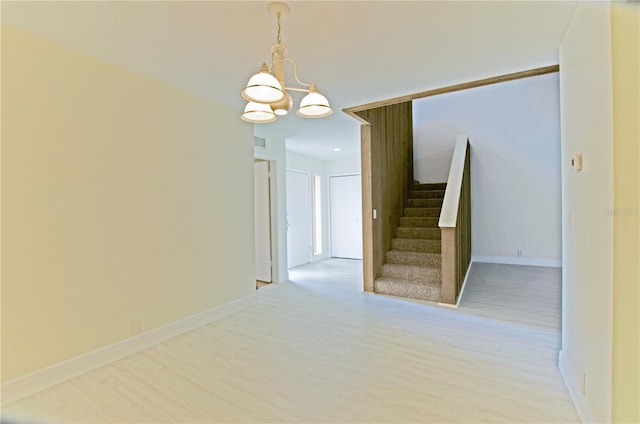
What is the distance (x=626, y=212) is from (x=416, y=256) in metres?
3.25


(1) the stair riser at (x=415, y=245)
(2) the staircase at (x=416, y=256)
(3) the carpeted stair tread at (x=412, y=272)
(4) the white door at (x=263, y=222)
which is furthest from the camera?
(4) the white door at (x=263, y=222)

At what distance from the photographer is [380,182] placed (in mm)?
4578

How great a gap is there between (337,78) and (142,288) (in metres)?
2.54

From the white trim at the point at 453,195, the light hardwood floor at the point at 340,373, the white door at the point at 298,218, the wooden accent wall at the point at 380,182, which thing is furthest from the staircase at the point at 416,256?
the white door at the point at 298,218

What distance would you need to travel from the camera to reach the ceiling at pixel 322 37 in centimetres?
181

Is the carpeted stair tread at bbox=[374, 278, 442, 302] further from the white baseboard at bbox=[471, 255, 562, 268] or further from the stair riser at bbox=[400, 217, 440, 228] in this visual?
the white baseboard at bbox=[471, 255, 562, 268]

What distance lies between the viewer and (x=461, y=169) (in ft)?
14.3

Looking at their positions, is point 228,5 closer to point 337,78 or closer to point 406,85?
point 337,78

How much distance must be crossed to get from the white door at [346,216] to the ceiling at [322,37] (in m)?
4.24

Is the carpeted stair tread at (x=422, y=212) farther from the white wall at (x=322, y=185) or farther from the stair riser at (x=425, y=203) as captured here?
the white wall at (x=322, y=185)

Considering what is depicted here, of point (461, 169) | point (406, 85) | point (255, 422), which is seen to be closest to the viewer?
point (255, 422)

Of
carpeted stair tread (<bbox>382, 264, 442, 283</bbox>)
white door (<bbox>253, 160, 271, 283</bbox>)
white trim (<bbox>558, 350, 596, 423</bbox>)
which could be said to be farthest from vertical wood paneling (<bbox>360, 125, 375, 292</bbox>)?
white trim (<bbox>558, 350, 596, 423</bbox>)

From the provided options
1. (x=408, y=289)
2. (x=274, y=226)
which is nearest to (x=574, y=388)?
(x=408, y=289)

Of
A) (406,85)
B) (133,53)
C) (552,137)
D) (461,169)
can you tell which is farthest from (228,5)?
(552,137)
